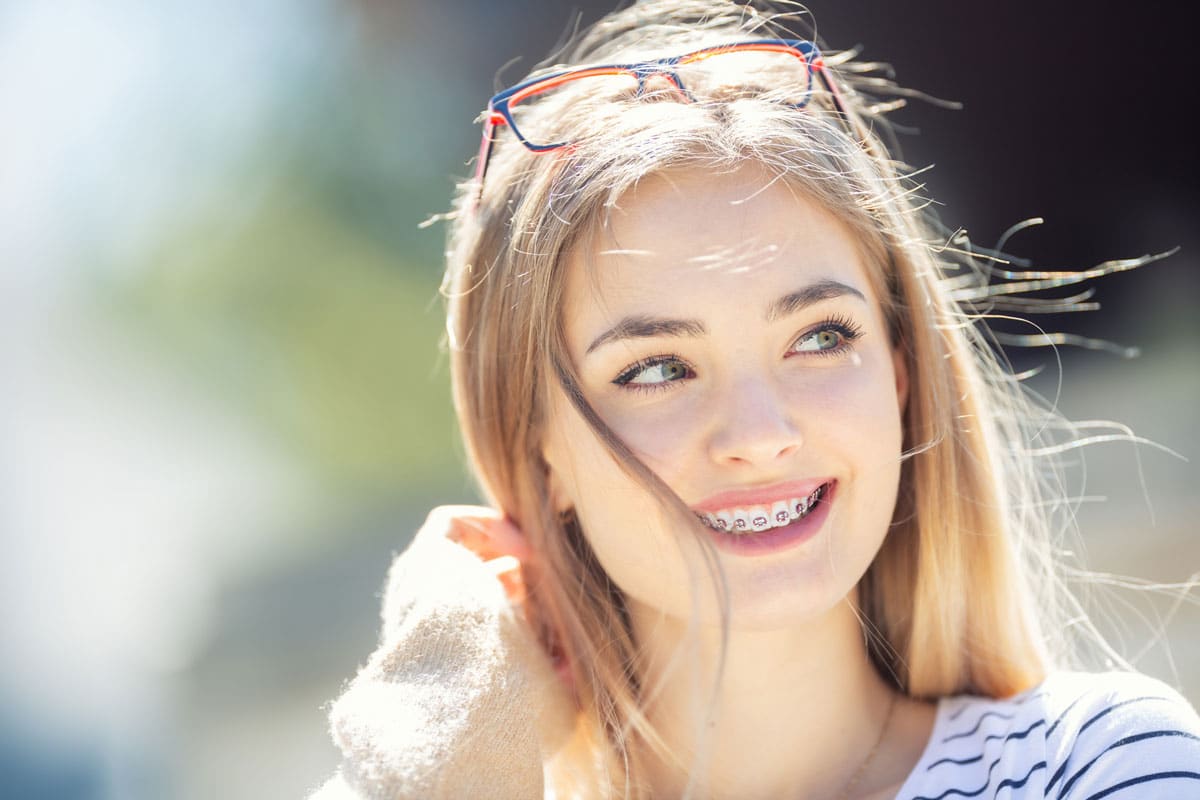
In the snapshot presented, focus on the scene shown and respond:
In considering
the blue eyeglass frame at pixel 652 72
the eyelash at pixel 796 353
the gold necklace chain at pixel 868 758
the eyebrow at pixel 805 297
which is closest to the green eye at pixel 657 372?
the eyelash at pixel 796 353

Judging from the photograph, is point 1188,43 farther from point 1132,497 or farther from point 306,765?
point 306,765

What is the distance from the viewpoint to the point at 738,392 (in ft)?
4.64

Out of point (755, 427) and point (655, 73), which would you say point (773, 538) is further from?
point (655, 73)

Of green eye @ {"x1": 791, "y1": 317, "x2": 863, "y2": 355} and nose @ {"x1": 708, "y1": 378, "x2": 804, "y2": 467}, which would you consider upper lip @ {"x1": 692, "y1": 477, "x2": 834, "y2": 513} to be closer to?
nose @ {"x1": 708, "y1": 378, "x2": 804, "y2": 467}

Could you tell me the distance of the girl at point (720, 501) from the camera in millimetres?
1430

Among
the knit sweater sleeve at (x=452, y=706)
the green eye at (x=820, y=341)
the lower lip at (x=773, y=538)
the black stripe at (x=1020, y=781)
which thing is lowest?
the black stripe at (x=1020, y=781)

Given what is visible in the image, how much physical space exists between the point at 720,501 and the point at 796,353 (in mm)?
235

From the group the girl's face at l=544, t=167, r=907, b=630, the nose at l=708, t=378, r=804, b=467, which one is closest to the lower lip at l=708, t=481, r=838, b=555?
the girl's face at l=544, t=167, r=907, b=630

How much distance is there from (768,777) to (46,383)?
3.72 meters

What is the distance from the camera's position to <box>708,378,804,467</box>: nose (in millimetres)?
1373

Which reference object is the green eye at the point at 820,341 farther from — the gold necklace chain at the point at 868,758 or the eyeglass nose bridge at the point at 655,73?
the gold necklace chain at the point at 868,758

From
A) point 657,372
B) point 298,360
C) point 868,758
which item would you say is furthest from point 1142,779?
point 298,360

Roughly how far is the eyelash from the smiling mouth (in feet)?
0.63

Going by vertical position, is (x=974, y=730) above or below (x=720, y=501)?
below
